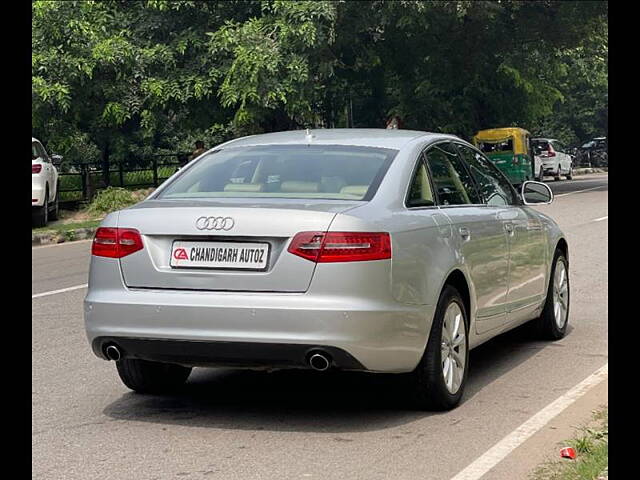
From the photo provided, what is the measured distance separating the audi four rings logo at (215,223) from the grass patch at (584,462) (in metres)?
1.97

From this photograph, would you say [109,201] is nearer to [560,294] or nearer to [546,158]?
[560,294]

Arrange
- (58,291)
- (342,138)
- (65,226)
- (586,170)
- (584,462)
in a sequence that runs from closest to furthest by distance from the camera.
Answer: (584,462) < (342,138) < (58,291) < (65,226) < (586,170)

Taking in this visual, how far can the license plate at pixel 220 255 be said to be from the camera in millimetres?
6398

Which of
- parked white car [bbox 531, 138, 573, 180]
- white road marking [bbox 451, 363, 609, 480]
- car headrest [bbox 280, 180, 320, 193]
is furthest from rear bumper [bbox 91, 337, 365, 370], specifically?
parked white car [bbox 531, 138, 573, 180]

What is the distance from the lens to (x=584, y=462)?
558 centimetres

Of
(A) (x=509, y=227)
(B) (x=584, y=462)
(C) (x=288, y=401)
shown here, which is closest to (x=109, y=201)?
(A) (x=509, y=227)

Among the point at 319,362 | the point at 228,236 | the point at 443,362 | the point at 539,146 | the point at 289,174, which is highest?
the point at 289,174

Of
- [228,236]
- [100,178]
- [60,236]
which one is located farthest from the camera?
[100,178]

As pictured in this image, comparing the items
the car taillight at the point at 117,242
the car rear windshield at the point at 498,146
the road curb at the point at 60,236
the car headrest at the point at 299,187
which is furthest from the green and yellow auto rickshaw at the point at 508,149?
the car taillight at the point at 117,242

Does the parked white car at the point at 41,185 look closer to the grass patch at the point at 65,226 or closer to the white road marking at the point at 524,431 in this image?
the grass patch at the point at 65,226

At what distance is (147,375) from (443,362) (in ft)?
5.72
